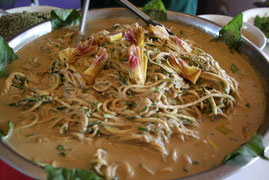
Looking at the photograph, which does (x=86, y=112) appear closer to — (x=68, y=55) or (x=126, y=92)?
(x=126, y=92)

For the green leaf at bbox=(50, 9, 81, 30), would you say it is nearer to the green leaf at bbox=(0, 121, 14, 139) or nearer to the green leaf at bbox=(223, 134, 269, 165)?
the green leaf at bbox=(0, 121, 14, 139)

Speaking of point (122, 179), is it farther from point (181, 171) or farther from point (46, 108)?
point (46, 108)

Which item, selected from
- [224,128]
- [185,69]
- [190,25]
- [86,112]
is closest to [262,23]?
[190,25]

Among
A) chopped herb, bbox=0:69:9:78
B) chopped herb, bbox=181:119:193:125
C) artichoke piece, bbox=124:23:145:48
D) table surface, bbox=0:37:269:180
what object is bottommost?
table surface, bbox=0:37:269:180

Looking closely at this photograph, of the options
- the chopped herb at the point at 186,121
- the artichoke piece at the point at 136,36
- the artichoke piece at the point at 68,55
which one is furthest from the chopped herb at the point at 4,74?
the chopped herb at the point at 186,121

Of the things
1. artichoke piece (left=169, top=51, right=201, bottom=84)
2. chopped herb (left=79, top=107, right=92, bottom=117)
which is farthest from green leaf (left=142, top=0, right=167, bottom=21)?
chopped herb (left=79, top=107, right=92, bottom=117)
